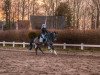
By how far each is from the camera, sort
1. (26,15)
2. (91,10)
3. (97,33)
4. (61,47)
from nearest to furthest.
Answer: (97,33) → (61,47) → (91,10) → (26,15)

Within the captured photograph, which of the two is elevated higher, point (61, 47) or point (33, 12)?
point (33, 12)

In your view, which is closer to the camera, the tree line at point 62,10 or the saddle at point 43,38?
the saddle at point 43,38

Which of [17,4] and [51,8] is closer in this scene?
[51,8]

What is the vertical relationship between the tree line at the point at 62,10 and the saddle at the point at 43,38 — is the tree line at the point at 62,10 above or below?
above

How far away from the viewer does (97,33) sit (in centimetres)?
3606

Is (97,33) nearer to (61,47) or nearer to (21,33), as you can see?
(61,47)

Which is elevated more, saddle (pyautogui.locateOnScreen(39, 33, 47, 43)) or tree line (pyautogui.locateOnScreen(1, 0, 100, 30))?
tree line (pyautogui.locateOnScreen(1, 0, 100, 30))

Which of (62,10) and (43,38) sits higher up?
(62,10)

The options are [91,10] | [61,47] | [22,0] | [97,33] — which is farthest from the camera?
[22,0]

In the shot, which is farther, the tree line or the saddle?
the tree line

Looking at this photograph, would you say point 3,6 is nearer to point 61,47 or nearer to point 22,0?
point 22,0

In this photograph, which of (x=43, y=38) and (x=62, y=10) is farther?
(x=62, y=10)

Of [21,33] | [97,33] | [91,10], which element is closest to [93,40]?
[97,33]

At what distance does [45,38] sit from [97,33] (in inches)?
279
